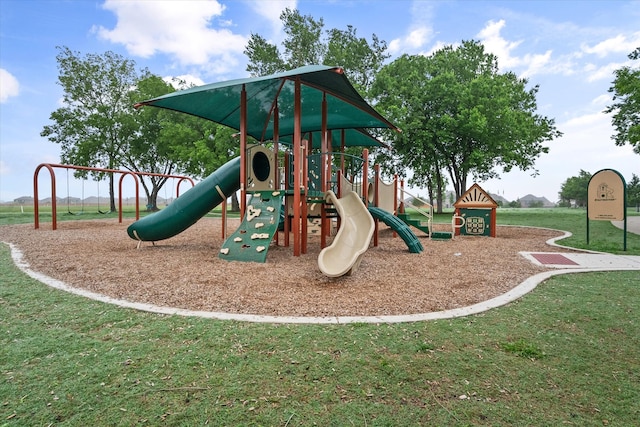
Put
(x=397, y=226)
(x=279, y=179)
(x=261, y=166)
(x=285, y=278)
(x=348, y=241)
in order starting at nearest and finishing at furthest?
(x=285, y=278), (x=348, y=241), (x=261, y=166), (x=279, y=179), (x=397, y=226)

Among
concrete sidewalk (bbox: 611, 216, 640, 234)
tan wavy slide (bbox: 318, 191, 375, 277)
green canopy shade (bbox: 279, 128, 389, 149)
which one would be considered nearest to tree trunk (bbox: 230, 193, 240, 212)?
green canopy shade (bbox: 279, 128, 389, 149)

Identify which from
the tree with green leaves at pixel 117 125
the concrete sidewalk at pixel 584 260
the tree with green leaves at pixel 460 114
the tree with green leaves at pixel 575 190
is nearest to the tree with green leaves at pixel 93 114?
the tree with green leaves at pixel 117 125

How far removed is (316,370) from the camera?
Answer: 2.55 metres

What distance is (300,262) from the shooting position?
6.88 meters

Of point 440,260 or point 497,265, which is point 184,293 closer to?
point 440,260

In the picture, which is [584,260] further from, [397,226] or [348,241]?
[348,241]

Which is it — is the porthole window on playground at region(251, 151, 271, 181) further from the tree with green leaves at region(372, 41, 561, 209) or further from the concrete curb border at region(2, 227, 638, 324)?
the tree with green leaves at region(372, 41, 561, 209)

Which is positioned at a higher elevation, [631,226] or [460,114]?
[460,114]

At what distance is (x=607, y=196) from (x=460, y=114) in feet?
47.0

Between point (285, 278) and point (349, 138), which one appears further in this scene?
point (349, 138)

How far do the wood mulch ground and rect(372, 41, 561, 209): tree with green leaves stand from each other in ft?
51.9

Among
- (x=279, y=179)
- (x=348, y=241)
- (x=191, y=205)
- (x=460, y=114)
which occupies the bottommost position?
(x=348, y=241)

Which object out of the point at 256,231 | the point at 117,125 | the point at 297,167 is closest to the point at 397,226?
the point at 297,167

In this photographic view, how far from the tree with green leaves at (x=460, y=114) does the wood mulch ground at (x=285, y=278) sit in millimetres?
15809
